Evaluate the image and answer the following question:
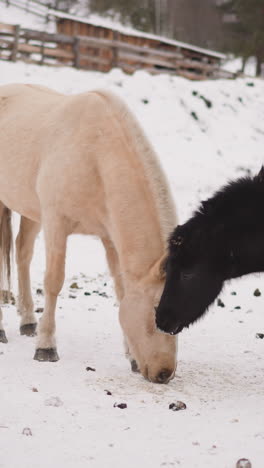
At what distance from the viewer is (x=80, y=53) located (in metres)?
20.7

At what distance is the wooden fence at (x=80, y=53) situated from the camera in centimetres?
1873

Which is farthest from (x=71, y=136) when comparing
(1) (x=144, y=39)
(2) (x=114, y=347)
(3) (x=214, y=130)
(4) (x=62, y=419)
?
(1) (x=144, y=39)

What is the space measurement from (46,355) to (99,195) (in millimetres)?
1211

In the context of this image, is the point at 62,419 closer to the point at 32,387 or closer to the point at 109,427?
the point at 109,427

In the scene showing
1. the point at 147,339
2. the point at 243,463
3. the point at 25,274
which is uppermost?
the point at 243,463

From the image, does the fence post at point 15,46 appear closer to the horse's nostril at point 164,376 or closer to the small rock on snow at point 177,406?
the horse's nostril at point 164,376

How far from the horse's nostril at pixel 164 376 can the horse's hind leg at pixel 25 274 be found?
185 cm

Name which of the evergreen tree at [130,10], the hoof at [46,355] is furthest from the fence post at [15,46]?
the evergreen tree at [130,10]

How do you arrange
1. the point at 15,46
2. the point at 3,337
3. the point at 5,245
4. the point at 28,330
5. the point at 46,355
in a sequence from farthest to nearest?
the point at 15,46 < the point at 5,245 < the point at 28,330 < the point at 3,337 < the point at 46,355

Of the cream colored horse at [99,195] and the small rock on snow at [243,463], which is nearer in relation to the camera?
the small rock on snow at [243,463]

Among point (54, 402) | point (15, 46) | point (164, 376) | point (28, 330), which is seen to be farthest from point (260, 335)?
point (15, 46)

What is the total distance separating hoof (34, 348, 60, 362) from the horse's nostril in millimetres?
975

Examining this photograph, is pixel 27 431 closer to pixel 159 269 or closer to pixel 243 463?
pixel 243 463

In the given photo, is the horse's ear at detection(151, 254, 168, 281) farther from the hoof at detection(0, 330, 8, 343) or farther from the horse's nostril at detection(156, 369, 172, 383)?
the hoof at detection(0, 330, 8, 343)
